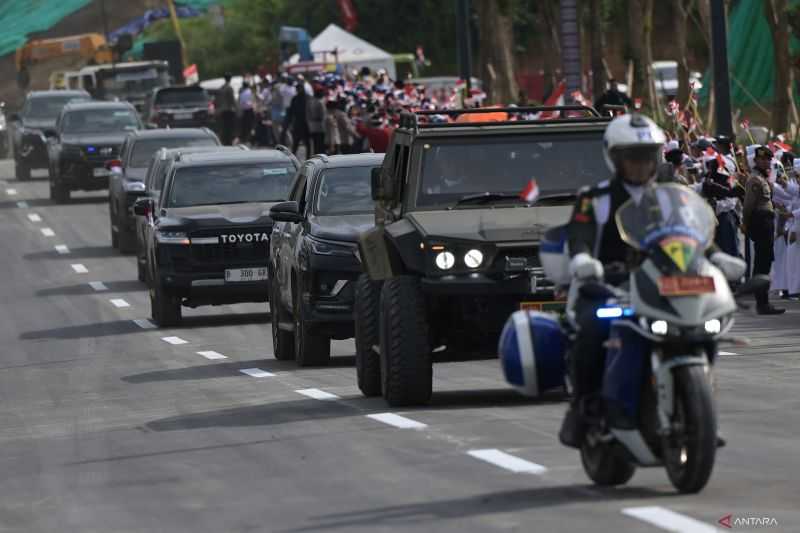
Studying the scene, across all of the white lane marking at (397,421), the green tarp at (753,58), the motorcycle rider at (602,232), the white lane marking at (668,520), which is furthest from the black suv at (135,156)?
the white lane marking at (668,520)

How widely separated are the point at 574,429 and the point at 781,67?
1183 inches

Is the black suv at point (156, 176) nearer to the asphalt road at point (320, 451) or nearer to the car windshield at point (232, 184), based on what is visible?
the car windshield at point (232, 184)

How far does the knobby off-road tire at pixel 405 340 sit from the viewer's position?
14016mm

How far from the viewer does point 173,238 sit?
24.3 meters

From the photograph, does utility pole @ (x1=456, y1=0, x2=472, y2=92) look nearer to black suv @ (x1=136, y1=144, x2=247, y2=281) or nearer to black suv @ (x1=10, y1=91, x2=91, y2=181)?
black suv @ (x1=10, y1=91, x2=91, y2=181)

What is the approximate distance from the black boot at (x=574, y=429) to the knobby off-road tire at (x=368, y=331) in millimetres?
5320

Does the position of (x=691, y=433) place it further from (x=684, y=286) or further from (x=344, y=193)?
(x=344, y=193)

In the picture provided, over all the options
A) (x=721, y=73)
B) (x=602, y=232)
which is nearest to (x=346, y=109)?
(x=721, y=73)

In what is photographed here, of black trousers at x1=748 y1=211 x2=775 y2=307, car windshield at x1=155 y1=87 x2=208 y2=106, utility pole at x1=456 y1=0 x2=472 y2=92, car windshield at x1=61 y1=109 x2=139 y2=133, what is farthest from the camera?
car windshield at x1=155 y1=87 x2=208 y2=106

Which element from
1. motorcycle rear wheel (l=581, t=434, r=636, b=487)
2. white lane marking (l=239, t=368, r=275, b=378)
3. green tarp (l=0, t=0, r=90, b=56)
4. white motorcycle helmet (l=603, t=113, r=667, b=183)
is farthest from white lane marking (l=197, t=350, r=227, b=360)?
green tarp (l=0, t=0, r=90, b=56)

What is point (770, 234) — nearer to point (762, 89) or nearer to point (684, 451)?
point (684, 451)

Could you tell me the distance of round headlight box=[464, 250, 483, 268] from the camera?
46.2ft

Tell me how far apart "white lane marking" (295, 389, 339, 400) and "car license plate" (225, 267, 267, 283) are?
7.52 metres

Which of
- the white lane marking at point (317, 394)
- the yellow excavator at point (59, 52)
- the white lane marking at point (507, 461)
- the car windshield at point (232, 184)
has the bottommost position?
the yellow excavator at point (59, 52)
